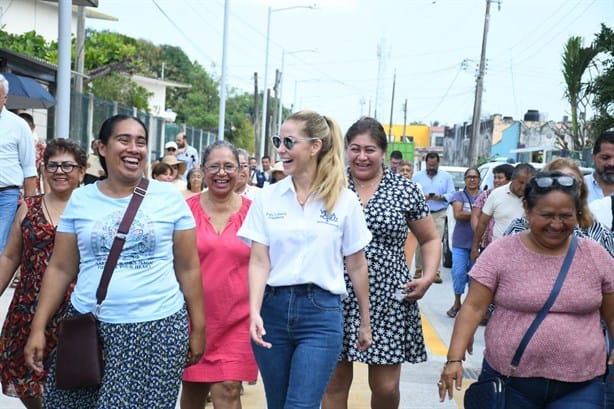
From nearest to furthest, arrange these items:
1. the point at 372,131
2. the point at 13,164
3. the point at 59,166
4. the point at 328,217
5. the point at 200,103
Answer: the point at 328,217 < the point at 59,166 < the point at 372,131 < the point at 13,164 < the point at 200,103

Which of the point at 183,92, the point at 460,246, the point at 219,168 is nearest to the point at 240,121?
the point at 183,92

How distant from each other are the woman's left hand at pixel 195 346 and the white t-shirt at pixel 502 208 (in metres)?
5.21

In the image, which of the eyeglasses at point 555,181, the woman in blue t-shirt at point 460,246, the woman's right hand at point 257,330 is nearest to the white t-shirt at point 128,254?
the woman's right hand at point 257,330

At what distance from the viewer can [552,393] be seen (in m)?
4.20

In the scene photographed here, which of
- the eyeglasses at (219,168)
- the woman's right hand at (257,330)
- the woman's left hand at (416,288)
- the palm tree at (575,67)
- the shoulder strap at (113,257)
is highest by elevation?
the palm tree at (575,67)

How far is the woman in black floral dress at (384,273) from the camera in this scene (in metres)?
5.36

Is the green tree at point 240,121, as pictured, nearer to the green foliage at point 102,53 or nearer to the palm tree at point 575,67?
the green foliage at point 102,53

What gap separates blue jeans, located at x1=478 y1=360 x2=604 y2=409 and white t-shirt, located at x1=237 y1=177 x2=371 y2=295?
38.0 inches

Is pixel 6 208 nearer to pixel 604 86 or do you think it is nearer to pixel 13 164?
pixel 13 164

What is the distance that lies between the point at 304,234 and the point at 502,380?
1151mm

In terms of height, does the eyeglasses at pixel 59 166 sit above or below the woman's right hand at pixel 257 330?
above

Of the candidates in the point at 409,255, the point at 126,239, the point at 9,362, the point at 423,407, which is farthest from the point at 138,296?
the point at 423,407

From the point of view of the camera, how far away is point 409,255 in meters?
6.48

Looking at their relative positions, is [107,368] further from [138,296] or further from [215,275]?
[215,275]
